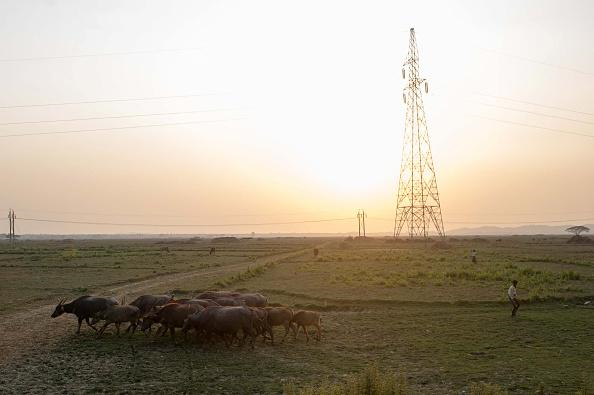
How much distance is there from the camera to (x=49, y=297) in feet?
102

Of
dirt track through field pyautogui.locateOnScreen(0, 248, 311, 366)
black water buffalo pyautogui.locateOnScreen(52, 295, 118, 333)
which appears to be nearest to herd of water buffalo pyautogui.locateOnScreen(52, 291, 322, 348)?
black water buffalo pyautogui.locateOnScreen(52, 295, 118, 333)

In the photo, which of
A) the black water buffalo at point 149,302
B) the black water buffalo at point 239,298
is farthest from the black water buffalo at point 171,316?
the black water buffalo at point 239,298

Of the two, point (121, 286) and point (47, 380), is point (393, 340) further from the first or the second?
point (121, 286)

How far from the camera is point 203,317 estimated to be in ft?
63.5

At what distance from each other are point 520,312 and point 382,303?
→ 6.83 metres

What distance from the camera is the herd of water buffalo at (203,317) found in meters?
19.2

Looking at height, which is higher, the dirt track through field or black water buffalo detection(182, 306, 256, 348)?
black water buffalo detection(182, 306, 256, 348)

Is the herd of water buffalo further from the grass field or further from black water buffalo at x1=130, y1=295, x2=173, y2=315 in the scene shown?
the grass field

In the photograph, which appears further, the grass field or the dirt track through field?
the dirt track through field

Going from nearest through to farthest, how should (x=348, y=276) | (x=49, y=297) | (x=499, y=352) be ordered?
(x=499, y=352)
(x=49, y=297)
(x=348, y=276)

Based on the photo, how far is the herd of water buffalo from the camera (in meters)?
19.2

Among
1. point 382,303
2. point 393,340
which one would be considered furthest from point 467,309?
point 393,340

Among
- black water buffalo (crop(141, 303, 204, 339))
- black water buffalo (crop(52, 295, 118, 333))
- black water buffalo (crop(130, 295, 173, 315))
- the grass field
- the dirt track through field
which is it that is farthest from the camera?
black water buffalo (crop(130, 295, 173, 315))

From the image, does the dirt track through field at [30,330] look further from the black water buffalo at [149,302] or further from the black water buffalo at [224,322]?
the black water buffalo at [224,322]
